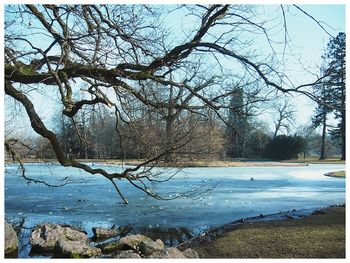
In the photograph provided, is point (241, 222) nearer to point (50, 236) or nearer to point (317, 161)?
point (50, 236)

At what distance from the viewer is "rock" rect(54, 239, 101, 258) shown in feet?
17.4

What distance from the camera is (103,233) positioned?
6465 mm

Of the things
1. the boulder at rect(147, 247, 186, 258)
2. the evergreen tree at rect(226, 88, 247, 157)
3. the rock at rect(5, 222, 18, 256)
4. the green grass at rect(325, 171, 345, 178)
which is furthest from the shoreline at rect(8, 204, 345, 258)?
the green grass at rect(325, 171, 345, 178)

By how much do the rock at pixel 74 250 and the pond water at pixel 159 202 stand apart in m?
1.16

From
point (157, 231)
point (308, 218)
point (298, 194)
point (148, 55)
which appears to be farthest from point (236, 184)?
point (148, 55)

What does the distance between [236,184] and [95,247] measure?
825 centimetres

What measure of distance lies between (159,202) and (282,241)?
4292 mm

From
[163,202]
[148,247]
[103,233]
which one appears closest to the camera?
[148,247]

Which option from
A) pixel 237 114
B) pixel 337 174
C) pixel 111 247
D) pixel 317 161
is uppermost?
pixel 237 114

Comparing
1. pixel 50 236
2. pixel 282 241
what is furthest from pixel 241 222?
pixel 50 236

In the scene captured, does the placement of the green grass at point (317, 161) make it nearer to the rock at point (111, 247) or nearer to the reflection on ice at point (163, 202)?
the reflection on ice at point (163, 202)

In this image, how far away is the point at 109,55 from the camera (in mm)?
Answer: 4816

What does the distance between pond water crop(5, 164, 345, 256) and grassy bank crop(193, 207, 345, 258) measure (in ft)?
2.72

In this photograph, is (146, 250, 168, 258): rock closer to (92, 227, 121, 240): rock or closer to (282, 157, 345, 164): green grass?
(92, 227, 121, 240): rock
